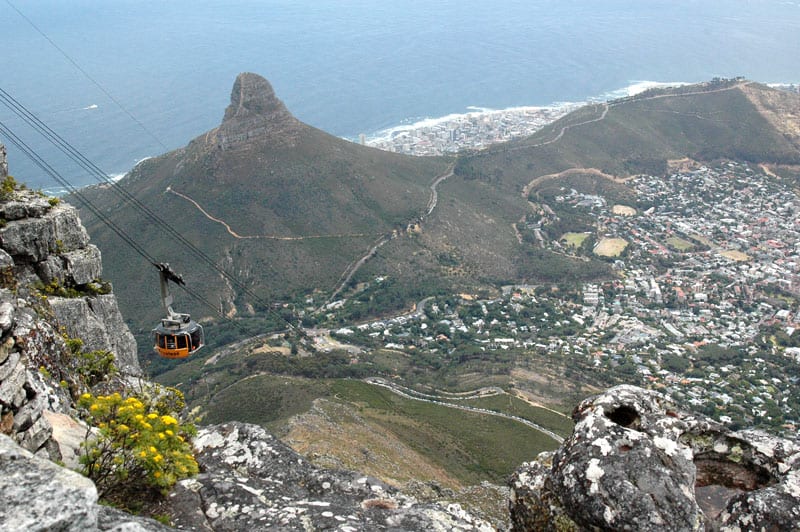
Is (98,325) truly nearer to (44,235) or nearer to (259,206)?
(44,235)

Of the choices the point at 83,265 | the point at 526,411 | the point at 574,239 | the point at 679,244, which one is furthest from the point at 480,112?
the point at 83,265

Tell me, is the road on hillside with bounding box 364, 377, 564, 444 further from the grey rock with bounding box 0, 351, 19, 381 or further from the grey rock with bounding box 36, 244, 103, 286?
the grey rock with bounding box 0, 351, 19, 381

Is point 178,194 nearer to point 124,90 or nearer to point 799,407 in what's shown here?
point 799,407

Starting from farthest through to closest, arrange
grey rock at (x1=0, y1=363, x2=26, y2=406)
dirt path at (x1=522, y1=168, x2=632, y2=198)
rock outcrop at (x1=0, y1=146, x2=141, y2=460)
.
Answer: dirt path at (x1=522, y1=168, x2=632, y2=198)
rock outcrop at (x1=0, y1=146, x2=141, y2=460)
grey rock at (x1=0, y1=363, x2=26, y2=406)

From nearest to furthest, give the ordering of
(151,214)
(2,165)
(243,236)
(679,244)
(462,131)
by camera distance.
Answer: (2,165) → (151,214) → (243,236) → (679,244) → (462,131)

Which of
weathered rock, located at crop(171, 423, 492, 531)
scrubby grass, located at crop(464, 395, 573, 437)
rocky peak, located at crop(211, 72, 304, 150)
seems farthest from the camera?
rocky peak, located at crop(211, 72, 304, 150)

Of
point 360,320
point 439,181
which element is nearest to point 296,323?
point 360,320

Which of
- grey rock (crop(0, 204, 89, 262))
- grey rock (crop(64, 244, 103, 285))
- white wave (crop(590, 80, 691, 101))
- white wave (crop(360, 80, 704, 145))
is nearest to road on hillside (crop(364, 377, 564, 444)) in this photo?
grey rock (crop(64, 244, 103, 285))
